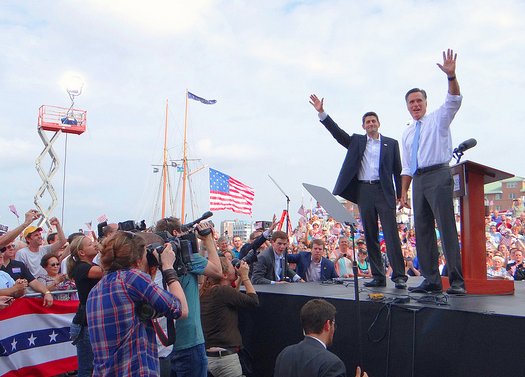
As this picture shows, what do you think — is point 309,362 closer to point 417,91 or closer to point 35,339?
point 417,91

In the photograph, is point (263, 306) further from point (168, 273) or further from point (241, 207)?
point (241, 207)

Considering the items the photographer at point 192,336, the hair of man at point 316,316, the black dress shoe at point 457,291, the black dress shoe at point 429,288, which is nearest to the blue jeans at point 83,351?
the photographer at point 192,336

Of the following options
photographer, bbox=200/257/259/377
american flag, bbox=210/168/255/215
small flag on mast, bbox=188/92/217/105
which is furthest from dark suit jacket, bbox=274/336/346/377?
small flag on mast, bbox=188/92/217/105

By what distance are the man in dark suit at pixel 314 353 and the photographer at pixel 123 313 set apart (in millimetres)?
791

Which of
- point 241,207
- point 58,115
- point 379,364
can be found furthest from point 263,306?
point 58,115

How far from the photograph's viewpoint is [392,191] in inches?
182

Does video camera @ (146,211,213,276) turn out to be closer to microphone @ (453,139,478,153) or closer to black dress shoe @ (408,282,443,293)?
black dress shoe @ (408,282,443,293)

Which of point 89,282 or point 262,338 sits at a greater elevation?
point 89,282

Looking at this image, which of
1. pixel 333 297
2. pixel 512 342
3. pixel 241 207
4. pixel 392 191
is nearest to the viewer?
pixel 512 342

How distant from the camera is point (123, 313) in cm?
247

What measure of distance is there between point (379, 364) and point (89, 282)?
2525 millimetres

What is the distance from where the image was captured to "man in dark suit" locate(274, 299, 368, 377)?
8.82 ft

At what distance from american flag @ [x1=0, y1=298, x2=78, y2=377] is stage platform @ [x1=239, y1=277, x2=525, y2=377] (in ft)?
9.76

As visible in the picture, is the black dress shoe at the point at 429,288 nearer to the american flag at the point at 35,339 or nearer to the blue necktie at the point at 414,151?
the blue necktie at the point at 414,151
